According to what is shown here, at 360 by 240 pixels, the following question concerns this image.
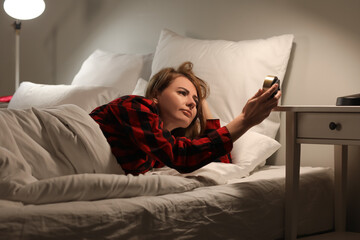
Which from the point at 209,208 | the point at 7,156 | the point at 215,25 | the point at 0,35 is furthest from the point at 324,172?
the point at 0,35

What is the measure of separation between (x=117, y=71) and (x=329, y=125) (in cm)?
130

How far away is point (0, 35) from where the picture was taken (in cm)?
381

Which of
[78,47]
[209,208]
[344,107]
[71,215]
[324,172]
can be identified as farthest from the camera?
[78,47]

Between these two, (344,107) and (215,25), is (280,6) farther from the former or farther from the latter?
(344,107)

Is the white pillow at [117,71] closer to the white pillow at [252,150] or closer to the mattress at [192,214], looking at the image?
the white pillow at [252,150]

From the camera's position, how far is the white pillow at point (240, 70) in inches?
86.6

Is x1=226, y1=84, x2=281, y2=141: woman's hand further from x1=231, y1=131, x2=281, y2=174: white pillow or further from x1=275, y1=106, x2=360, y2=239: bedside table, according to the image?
x1=231, y1=131, x2=281, y2=174: white pillow

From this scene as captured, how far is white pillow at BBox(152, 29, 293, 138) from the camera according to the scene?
220 cm

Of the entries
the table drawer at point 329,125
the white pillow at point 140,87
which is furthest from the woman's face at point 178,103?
the white pillow at point 140,87

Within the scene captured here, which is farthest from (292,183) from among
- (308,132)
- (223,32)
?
(223,32)

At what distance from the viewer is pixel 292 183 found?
1.68m

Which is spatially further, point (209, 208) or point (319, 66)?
point (319, 66)

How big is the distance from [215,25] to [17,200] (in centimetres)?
160

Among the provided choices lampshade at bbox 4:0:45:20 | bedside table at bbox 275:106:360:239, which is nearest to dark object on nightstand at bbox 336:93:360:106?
bedside table at bbox 275:106:360:239
